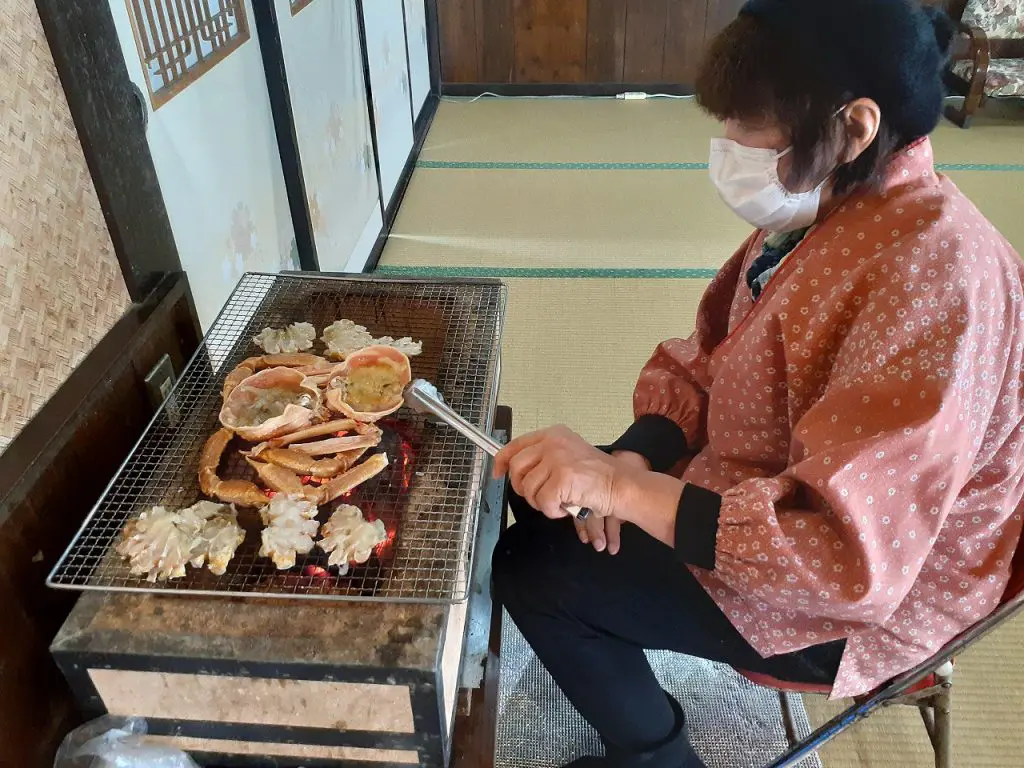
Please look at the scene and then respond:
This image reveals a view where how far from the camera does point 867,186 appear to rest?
80 cm

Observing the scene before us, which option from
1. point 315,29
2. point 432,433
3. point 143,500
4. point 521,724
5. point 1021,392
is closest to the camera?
point 1021,392

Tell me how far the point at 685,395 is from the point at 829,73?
51cm

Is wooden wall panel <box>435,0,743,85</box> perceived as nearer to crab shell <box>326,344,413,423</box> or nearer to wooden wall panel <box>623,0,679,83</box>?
wooden wall panel <box>623,0,679,83</box>

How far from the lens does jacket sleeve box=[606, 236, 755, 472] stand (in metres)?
1.11

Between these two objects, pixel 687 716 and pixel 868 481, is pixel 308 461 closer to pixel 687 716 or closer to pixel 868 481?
pixel 868 481

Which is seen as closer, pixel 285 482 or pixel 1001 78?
pixel 285 482

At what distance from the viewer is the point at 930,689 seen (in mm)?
966

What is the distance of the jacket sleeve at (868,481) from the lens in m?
0.69

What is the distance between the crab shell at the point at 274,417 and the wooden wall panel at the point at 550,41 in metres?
4.10

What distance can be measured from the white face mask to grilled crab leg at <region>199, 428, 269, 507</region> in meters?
0.64

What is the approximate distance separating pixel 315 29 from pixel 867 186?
1.74 metres

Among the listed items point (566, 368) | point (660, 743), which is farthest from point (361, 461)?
point (566, 368)

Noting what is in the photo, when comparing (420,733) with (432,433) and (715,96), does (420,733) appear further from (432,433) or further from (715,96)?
(715,96)

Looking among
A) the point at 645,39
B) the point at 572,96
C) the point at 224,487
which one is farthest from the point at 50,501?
the point at 645,39
